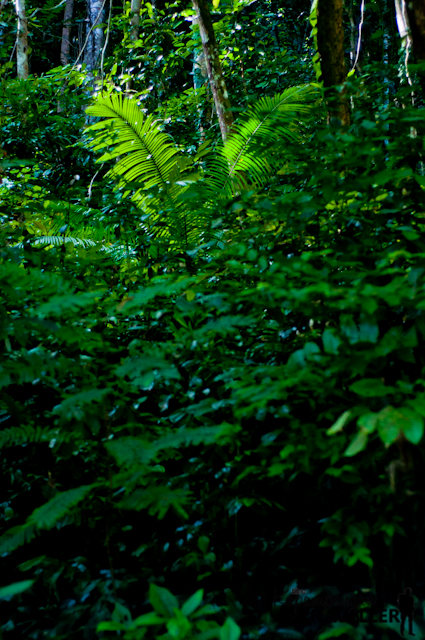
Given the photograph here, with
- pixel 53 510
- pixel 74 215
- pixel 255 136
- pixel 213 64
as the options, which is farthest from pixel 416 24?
pixel 53 510

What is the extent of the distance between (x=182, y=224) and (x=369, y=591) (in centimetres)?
213

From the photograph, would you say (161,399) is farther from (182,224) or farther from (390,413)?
(182,224)

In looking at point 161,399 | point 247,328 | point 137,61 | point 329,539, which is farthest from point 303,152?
point 137,61

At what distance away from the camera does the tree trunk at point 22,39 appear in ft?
25.8

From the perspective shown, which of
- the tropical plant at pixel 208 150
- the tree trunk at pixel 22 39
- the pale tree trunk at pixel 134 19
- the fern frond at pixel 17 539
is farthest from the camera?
the tree trunk at pixel 22 39

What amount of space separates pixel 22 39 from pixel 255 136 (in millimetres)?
6763

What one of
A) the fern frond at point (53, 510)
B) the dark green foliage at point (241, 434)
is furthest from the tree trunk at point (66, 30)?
the fern frond at point (53, 510)

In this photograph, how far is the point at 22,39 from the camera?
816 cm

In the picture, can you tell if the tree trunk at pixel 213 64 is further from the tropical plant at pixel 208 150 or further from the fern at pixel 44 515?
the fern at pixel 44 515

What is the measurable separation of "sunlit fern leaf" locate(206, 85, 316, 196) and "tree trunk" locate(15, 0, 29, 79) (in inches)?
240

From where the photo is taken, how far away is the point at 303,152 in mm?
2152

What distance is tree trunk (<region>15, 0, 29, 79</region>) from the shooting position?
7.87 meters

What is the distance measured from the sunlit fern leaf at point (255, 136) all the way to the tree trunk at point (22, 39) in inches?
240

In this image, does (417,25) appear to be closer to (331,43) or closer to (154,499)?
(331,43)
